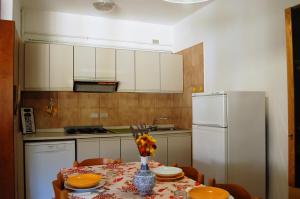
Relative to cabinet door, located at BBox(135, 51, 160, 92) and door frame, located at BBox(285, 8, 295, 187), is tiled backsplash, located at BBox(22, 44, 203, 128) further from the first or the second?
door frame, located at BBox(285, 8, 295, 187)

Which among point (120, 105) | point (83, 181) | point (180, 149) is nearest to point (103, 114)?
point (120, 105)

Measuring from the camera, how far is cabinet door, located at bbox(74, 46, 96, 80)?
3754mm

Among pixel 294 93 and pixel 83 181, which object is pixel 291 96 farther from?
pixel 83 181

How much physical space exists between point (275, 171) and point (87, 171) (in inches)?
72.8

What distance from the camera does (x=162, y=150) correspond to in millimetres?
3818

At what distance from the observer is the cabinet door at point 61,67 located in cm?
363

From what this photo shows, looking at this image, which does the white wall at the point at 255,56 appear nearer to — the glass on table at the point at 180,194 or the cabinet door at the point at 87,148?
the glass on table at the point at 180,194

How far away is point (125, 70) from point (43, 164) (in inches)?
68.5

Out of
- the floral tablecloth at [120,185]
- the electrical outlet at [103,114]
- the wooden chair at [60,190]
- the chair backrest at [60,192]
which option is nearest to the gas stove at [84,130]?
the electrical outlet at [103,114]

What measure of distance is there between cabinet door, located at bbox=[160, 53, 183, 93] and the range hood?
0.79 meters

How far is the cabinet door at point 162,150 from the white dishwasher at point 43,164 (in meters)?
1.23

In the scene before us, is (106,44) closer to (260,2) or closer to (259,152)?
(260,2)

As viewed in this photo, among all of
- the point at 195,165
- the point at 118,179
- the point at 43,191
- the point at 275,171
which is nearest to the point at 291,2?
the point at 275,171

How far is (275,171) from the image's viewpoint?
2.66 m
